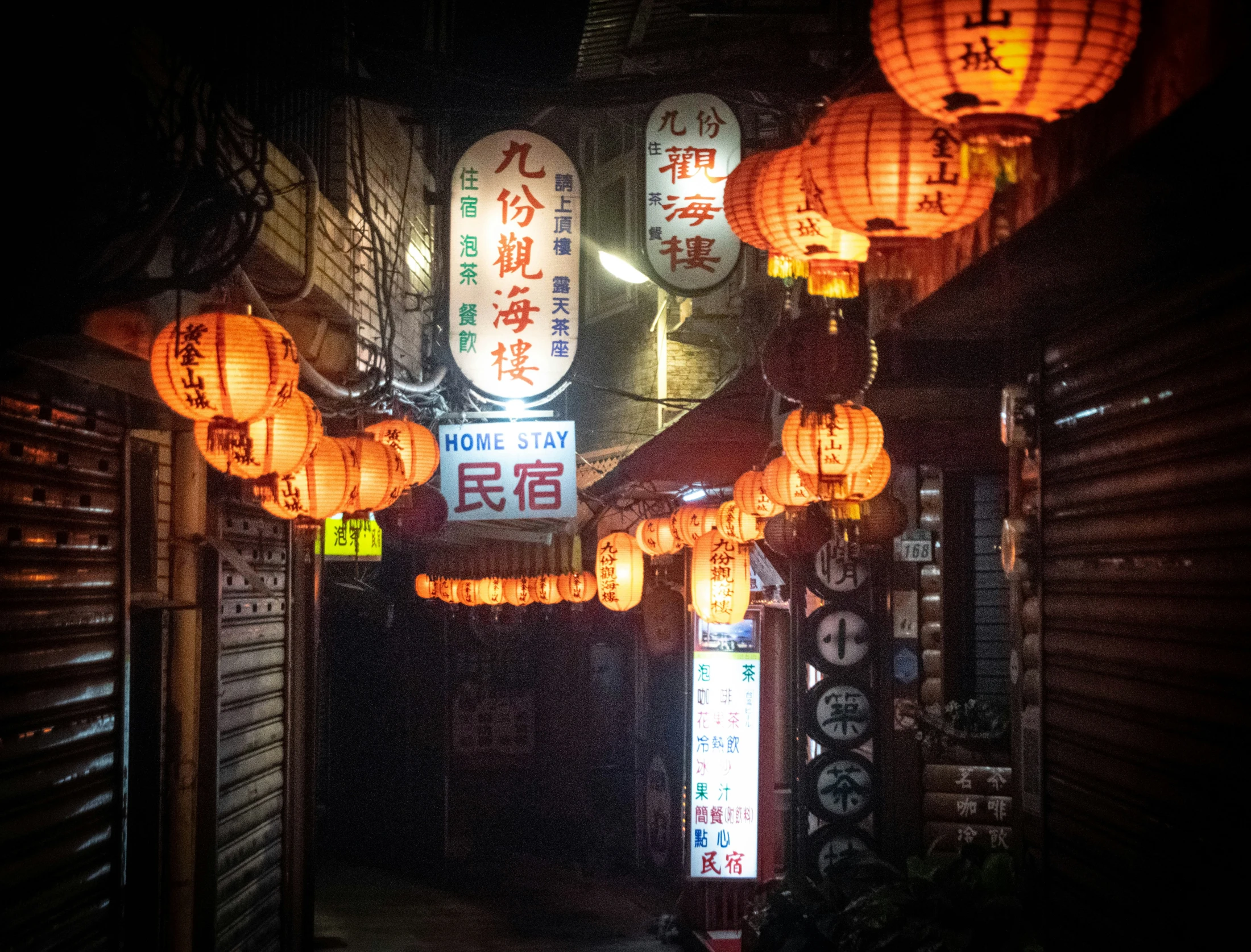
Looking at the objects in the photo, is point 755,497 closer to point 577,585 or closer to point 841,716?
point 841,716

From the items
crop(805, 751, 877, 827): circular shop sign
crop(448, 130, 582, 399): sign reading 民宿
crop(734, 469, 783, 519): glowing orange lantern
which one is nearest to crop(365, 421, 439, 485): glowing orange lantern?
crop(448, 130, 582, 399): sign reading 民宿

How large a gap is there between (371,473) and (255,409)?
10.6 feet

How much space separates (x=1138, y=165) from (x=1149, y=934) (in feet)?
12.3

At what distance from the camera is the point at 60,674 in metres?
7.20

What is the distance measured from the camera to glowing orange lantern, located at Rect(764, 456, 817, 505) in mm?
10773

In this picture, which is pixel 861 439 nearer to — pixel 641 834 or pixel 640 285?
pixel 641 834

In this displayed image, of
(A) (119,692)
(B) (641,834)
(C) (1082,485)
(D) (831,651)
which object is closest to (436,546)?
(B) (641,834)

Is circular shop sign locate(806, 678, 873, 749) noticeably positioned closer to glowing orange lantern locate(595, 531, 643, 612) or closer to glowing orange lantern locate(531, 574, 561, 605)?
glowing orange lantern locate(595, 531, 643, 612)

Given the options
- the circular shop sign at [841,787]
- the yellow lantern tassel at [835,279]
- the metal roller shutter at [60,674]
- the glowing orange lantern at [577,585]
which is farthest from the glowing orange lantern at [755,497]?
the glowing orange lantern at [577,585]

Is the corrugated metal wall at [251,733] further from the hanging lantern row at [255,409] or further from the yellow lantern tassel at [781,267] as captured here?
the yellow lantern tassel at [781,267]

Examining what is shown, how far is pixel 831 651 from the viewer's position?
46.1 feet

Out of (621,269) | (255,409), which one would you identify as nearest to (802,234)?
(255,409)

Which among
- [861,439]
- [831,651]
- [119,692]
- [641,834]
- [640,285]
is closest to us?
[119,692]

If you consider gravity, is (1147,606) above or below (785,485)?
below
